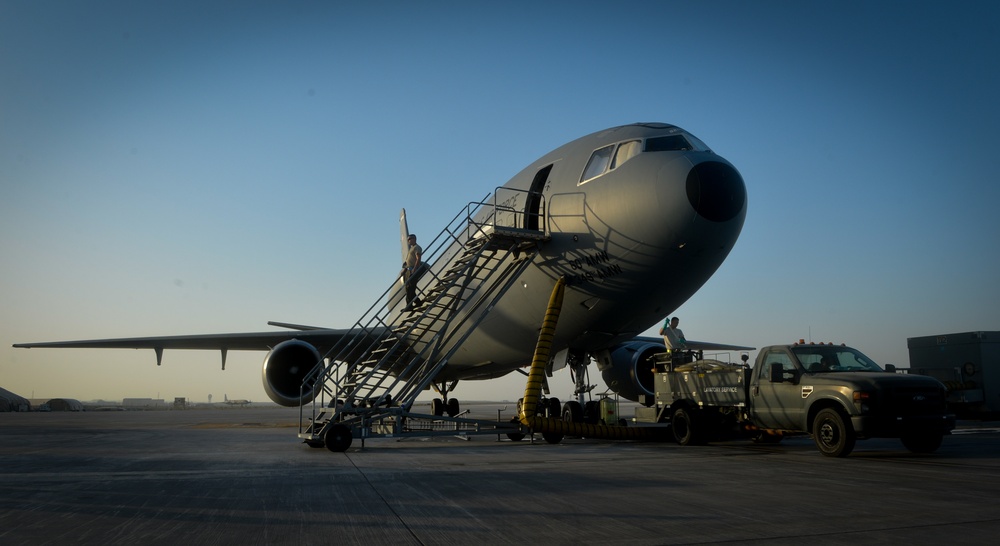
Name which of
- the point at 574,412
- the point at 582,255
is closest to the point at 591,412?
the point at 574,412

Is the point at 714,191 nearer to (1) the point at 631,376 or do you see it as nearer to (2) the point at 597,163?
(2) the point at 597,163

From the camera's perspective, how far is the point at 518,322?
14086 millimetres

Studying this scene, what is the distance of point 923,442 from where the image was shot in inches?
422

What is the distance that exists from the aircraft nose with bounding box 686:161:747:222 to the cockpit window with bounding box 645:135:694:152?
0.79m

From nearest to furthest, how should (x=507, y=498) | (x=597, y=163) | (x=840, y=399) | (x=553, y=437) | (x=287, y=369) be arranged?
(x=507, y=498), (x=840, y=399), (x=597, y=163), (x=553, y=437), (x=287, y=369)

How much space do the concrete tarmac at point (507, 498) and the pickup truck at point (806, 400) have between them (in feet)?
1.48

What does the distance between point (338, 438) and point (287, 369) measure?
448cm

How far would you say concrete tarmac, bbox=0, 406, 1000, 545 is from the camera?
4.71 metres

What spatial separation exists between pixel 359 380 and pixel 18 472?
235 inches

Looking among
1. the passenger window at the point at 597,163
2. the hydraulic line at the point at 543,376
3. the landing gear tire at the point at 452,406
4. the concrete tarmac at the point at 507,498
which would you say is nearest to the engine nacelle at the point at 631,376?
the hydraulic line at the point at 543,376

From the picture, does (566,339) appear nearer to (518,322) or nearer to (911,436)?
(518,322)

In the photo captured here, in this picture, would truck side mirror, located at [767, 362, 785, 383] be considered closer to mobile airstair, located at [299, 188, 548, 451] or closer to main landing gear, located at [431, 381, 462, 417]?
mobile airstair, located at [299, 188, 548, 451]

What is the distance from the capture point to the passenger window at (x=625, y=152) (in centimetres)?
1182

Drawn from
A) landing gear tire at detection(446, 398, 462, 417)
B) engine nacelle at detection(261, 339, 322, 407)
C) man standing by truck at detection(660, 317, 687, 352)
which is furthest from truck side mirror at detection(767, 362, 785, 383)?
landing gear tire at detection(446, 398, 462, 417)
